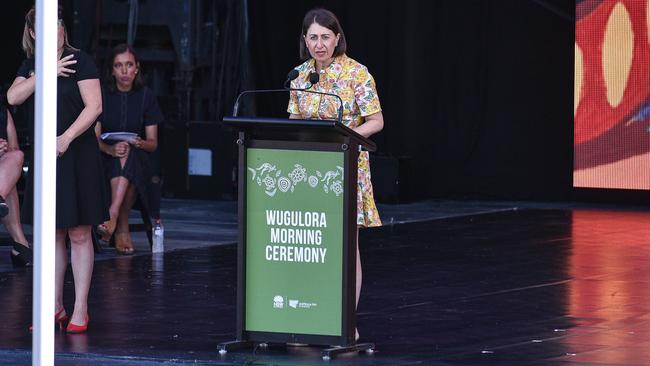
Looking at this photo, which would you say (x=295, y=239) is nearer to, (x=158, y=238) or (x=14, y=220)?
(x=14, y=220)

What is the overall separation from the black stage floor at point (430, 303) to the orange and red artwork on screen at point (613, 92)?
5.83 feet

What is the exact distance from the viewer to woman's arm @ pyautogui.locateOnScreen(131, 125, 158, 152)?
455 inches

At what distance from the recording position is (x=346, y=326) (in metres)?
7.30

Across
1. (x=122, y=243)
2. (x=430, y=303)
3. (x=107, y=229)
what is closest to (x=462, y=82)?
(x=122, y=243)

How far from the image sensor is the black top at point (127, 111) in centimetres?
1164

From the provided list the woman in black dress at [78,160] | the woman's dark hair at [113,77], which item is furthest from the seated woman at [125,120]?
the woman in black dress at [78,160]

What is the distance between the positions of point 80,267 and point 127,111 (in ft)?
11.9

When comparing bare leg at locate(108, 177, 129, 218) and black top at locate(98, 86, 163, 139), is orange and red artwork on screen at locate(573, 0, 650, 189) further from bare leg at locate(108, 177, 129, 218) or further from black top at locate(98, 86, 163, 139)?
bare leg at locate(108, 177, 129, 218)

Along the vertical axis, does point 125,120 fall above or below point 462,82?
below

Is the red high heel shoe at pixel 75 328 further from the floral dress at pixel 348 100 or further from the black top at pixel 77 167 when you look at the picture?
the floral dress at pixel 348 100

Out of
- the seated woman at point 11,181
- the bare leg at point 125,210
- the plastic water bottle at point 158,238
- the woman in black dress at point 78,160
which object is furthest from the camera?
the plastic water bottle at point 158,238

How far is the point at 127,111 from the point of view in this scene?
11648mm

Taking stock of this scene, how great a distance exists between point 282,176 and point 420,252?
4865 millimetres

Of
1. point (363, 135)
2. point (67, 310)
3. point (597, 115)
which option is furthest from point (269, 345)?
point (597, 115)
